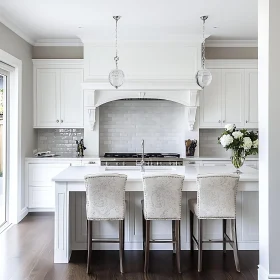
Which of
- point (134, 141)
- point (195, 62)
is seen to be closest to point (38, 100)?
point (134, 141)

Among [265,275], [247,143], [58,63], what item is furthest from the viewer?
[58,63]

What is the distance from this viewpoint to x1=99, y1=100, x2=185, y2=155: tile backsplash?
6.63 meters

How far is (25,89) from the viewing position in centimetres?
585

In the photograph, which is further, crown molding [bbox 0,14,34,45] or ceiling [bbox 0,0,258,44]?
crown molding [bbox 0,14,34,45]

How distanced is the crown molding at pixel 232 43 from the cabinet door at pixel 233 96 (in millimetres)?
459

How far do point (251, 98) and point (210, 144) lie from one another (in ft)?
3.55

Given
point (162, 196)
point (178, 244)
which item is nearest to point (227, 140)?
point (162, 196)

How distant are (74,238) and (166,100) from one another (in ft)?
11.0

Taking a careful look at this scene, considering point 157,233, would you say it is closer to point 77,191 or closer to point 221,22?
point 77,191

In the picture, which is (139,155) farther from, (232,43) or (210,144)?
(232,43)

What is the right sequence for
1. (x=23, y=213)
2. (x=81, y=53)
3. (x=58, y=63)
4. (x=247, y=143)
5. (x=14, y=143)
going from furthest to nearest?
1. (x=81, y=53)
2. (x=58, y=63)
3. (x=23, y=213)
4. (x=14, y=143)
5. (x=247, y=143)

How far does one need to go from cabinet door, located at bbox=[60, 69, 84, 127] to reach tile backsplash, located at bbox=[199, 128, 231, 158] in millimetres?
2183
